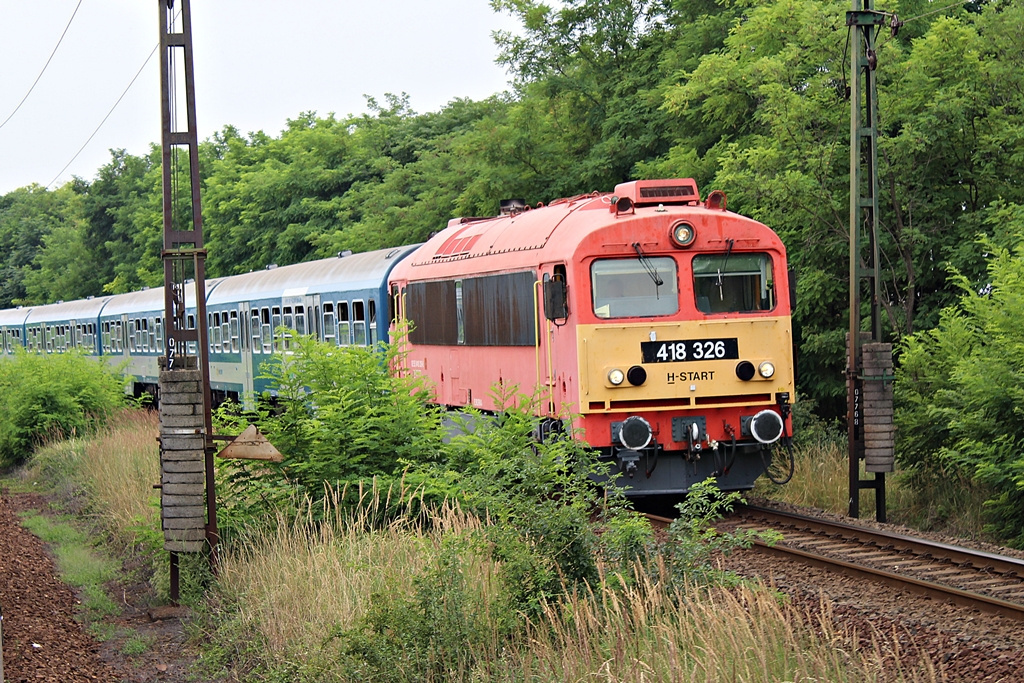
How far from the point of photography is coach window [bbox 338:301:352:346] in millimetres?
20812

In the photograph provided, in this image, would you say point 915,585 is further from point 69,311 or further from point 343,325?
point 69,311

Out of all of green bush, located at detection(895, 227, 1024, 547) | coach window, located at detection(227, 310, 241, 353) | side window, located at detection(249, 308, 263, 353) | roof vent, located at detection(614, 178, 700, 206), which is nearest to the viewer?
green bush, located at detection(895, 227, 1024, 547)

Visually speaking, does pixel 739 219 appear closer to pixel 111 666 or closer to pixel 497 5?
pixel 111 666

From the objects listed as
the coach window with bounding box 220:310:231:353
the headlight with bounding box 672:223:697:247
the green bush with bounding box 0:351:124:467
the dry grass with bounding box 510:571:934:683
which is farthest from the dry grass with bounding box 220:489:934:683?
the coach window with bounding box 220:310:231:353

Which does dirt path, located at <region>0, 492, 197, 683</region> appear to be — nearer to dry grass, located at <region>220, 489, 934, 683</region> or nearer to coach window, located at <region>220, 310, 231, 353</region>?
dry grass, located at <region>220, 489, 934, 683</region>

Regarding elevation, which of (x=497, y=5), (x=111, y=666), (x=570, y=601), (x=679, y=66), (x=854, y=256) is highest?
(x=497, y=5)

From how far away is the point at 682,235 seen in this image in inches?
508

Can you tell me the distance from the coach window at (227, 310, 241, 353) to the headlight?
1583 centimetres

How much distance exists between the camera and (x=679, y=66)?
25.3 meters

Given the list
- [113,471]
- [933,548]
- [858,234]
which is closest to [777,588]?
[933,548]

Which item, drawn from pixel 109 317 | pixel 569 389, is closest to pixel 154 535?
pixel 569 389

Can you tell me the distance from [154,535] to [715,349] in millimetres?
5623

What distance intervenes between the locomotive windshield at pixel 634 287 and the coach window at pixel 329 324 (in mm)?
9310

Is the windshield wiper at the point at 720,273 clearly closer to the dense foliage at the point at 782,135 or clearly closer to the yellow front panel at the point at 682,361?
the yellow front panel at the point at 682,361
